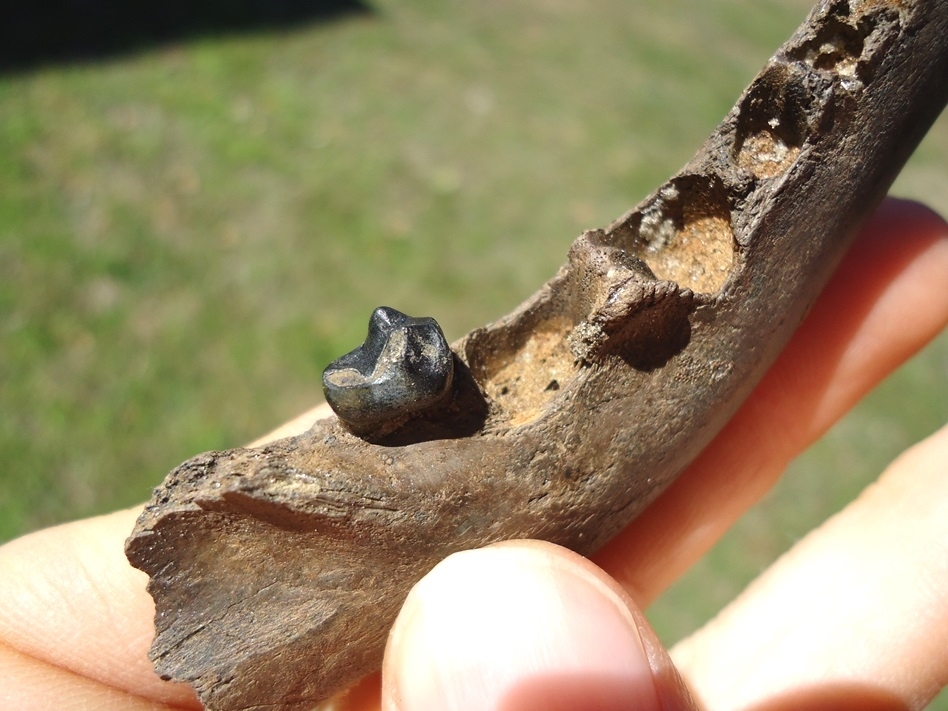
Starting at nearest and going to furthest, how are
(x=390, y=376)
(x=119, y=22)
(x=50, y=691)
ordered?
(x=390, y=376), (x=50, y=691), (x=119, y=22)

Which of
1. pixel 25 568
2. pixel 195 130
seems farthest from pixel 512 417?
pixel 195 130

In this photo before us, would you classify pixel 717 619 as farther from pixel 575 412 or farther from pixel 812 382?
pixel 575 412

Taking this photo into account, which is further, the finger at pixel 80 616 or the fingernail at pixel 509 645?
the finger at pixel 80 616

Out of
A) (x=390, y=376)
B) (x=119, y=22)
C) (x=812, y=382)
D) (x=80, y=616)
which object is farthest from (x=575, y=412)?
(x=119, y=22)

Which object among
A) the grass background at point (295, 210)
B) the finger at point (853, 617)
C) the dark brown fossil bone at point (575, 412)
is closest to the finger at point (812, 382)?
the finger at point (853, 617)

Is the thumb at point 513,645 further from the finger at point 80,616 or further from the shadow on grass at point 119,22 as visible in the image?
the shadow on grass at point 119,22

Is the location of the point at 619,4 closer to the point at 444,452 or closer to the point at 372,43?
the point at 372,43
